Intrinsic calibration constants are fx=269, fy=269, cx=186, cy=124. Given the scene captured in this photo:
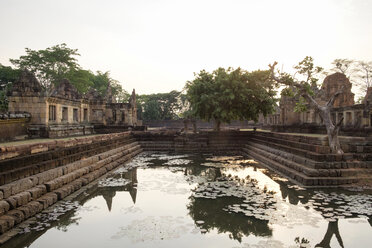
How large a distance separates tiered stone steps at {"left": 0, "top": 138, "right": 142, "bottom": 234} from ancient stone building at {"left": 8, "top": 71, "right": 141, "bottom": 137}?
5.44m

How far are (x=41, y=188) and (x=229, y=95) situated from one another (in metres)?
16.2

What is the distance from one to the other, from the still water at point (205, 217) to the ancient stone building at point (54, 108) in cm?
774

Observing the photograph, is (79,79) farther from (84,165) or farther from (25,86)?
(84,165)

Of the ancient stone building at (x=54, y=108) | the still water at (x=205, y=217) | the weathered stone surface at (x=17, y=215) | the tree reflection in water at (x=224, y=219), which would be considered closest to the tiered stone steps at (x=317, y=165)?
the still water at (x=205, y=217)

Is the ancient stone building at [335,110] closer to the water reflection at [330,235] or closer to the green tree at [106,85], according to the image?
the water reflection at [330,235]

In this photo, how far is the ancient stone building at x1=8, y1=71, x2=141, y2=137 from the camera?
14.8 meters

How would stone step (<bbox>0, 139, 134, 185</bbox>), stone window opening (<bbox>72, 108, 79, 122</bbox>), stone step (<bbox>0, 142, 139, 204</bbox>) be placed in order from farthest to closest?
stone window opening (<bbox>72, 108, 79, 122</bbox>)
stone step (<bbox>0, 139, 134, 185</bbox>)
stone step (<bbox>0, 142, 139, 204</bbox>)

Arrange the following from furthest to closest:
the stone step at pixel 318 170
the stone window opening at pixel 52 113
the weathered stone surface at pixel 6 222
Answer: the stone window opening at pixel 52 113
the stone step at pixel 318 170
the weathered stone surface at pixel 6 222

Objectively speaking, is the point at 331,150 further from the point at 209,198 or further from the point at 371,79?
the point at 371,79

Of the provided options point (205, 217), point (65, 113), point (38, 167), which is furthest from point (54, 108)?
point (205, 217)

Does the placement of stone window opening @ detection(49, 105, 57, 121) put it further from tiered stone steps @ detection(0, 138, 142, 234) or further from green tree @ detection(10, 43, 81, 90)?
green tree @ detection(10, 43, 81, 90)

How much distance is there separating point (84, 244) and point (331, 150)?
28.5 feet

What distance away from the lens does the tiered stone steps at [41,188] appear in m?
5.58

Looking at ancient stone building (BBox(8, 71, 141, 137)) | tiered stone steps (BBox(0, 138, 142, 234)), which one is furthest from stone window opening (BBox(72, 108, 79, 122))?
tiered stone steps (BBox(0, 138, 142, 234))
